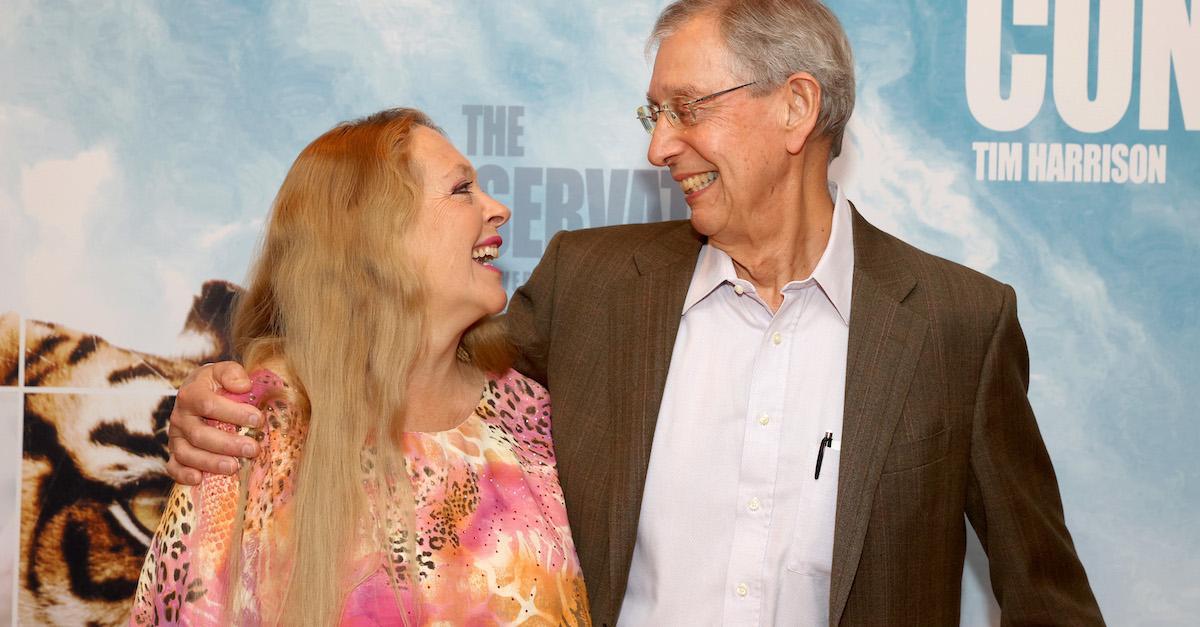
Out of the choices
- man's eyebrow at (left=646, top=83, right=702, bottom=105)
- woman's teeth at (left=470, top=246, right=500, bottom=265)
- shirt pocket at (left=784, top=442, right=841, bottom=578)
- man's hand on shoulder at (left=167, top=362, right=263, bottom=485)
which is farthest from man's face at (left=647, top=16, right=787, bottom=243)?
man's hand on shoulder at (left=167, top=362, right=263, bottom=485)

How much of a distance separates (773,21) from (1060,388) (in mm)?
1368

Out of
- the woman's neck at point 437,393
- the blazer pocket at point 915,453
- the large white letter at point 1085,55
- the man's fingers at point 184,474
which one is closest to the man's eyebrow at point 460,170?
the woman's neck at point 437,393

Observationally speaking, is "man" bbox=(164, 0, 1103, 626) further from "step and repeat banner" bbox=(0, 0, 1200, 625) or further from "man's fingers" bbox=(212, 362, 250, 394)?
"step and repeat banner" bbox=(0, 0, 1200, 625)

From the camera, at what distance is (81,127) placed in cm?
269

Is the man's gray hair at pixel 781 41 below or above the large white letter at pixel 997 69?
below

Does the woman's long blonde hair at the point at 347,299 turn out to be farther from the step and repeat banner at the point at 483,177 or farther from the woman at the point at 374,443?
the step and repeat banner at the point at 483,177

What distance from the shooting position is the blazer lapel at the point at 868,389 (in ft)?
5.70

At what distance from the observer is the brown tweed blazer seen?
5.87 feet

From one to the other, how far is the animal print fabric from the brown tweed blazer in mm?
128

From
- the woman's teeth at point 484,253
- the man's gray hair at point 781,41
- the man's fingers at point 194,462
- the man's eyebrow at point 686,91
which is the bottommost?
the man's fingers at point 194,462

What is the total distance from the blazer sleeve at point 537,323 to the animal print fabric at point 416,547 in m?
0.29

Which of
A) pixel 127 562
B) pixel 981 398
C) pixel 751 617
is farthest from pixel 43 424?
pixel 981 398

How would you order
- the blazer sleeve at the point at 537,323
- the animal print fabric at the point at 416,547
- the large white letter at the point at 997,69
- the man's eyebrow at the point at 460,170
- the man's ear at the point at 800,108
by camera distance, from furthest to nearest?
the large white letter at the point at 997,69, the blazer sleeve at the point at 537,323, the man's ear at the point at 800,108, the man's eyebrow at the point at 460,170, the animal print fabric at the point at 416,547

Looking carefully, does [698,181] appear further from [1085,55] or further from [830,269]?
[1085,55]
